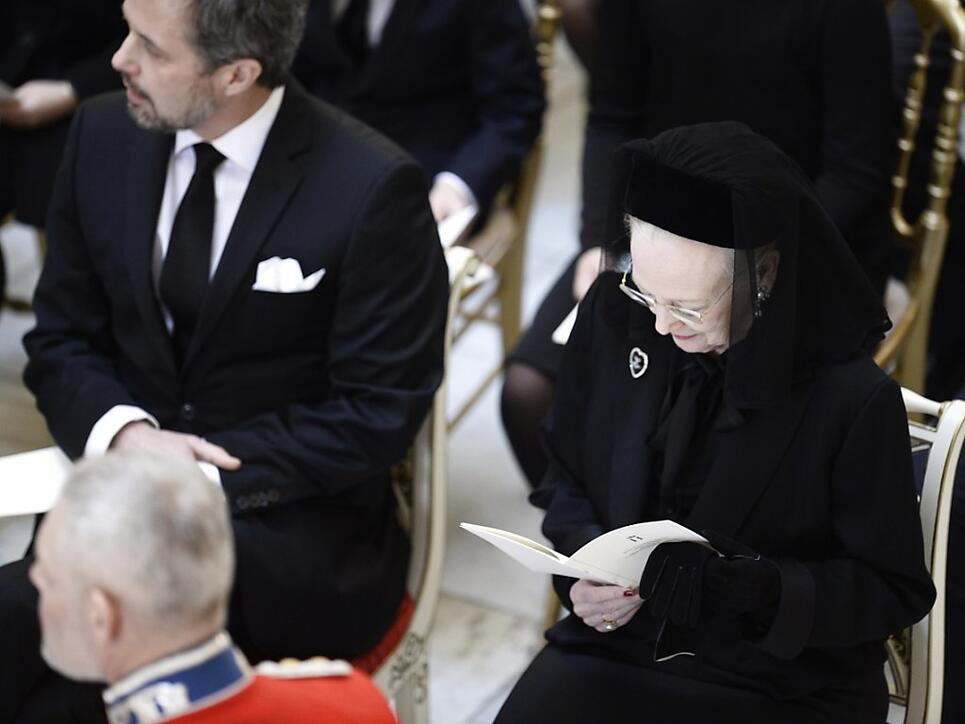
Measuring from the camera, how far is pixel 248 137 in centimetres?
245

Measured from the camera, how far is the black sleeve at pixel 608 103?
3135 mm

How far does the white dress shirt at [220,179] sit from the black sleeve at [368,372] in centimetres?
21

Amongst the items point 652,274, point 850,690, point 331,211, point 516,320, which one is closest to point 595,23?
point 516,320

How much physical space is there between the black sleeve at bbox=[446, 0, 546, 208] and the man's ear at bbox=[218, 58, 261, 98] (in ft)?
3.74

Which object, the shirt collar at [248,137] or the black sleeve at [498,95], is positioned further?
the black sleeve at [498,95]

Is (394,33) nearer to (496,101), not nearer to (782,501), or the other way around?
(496,101)

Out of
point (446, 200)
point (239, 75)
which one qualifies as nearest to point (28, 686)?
point (239, 75)

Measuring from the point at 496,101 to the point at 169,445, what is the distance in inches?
61.2

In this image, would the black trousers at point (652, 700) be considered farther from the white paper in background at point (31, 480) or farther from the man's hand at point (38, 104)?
the man's hand at point (38, 104)

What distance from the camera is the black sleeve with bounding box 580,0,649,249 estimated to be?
123 inches

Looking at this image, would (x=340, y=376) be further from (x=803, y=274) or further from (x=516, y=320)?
(x=516, y=320)

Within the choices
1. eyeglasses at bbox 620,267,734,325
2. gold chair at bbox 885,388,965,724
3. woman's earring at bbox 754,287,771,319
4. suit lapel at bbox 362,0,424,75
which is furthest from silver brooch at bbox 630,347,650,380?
suit lapel at bbox 362,0,424,75

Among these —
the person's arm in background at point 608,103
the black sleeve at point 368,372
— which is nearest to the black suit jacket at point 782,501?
the black sleeve at point 368,372

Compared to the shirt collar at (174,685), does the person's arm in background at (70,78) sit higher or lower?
lower
